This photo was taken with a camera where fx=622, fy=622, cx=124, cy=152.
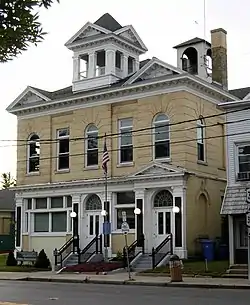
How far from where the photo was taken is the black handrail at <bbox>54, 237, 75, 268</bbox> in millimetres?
36631

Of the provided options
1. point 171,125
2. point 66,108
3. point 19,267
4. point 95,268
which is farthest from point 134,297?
point 66,108

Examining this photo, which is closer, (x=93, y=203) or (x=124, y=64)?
(x=93, y=203)

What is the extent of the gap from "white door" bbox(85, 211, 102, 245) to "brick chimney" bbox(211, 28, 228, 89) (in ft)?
38.7

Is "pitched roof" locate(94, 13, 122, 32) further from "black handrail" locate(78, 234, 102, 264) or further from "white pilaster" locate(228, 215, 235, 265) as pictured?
"white pilaster" locate(228, 215, 235, 265)

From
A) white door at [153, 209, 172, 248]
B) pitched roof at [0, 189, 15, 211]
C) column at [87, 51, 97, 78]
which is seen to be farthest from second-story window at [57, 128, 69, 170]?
pitched roof at [0, 189, 15, 211]

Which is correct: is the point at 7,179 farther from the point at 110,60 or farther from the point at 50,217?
the point at 110,60

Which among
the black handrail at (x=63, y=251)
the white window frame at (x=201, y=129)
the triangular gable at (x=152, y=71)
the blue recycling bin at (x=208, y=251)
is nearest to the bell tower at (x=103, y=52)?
the triangular gable at (x=152, y=71)

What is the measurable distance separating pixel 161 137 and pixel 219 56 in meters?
7.81

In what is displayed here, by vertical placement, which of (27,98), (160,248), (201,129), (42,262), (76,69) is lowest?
(42,262)

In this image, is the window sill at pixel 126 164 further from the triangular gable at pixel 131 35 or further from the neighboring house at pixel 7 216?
the neighboring house at pixel 7 216

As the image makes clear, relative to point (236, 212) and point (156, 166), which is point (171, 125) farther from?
point (236, 212)

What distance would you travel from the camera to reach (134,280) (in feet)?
90.7

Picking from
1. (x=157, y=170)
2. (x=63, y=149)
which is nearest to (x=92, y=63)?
(x=63, y=149)

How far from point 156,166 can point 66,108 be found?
8314 millimetres
